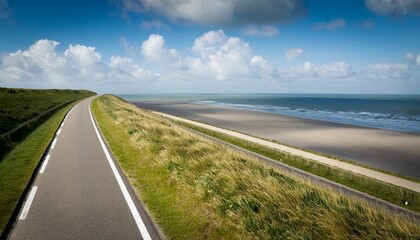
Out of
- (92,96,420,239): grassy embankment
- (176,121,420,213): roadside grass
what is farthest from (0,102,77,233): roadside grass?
(176,121,420,213): roadside grass

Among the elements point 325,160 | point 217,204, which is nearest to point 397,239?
point 217,204

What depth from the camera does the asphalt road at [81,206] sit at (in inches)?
228

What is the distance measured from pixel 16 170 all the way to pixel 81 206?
479 centimetres

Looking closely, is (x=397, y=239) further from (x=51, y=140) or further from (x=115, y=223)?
(x=51, y=140)

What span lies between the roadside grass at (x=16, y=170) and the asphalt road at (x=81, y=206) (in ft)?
1.04

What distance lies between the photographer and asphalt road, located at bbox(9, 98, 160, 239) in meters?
5.78

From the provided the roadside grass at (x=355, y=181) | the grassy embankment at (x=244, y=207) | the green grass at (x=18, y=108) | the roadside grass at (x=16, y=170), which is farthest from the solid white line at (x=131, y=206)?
the green grass at (x=18, y=108)

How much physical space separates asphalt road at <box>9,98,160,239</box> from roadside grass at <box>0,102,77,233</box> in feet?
1.04

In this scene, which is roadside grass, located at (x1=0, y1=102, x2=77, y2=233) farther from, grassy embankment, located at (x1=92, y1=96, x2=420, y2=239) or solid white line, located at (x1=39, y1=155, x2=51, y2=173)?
grassy embankment, located at (x1=92, y1=96, x2=420, y2=239)

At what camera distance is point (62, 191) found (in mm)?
8070

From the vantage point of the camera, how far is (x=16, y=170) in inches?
388

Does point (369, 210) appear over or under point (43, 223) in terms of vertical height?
over

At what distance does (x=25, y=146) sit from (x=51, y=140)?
190cm

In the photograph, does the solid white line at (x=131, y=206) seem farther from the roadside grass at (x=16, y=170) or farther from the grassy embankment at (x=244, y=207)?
the roadside grass at (x=16, y=170)
